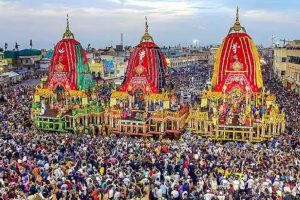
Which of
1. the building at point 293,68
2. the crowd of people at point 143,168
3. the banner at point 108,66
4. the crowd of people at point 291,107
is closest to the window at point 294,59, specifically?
the building at point 293,68

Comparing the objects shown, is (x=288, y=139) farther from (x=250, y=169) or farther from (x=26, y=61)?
(x=26, y=61)

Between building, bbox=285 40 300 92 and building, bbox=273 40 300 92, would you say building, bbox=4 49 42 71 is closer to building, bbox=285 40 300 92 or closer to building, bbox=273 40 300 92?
building, bbox=273 40 300 92

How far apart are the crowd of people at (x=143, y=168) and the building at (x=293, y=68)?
26181 mm

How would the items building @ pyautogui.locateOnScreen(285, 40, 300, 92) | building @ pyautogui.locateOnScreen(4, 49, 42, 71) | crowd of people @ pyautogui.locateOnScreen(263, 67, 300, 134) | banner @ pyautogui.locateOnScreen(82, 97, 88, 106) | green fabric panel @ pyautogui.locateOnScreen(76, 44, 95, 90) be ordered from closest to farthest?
crowd of people @ pyautogui.locateOnScreen(263, 67, 300, 134) → banner @ pyautogui.locateOnScreen(82, 97, 88, 106) → green fabric panel @ pyautogui.locateOnScreen(76, 44, 95, 90) → building @ pyautogui.locateOnScreen(285, 40, 300, 92) → building @ pyautogui.locateOnScreen(4, 49, 42, 71)

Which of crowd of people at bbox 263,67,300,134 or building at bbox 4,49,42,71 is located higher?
building at bbox 4,49,42,71

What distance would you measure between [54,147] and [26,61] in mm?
68549

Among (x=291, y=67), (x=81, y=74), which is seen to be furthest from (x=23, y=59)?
(x=81, y=74)

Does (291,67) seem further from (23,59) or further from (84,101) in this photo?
(23,59)

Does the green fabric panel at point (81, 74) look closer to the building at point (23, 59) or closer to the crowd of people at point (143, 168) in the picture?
the crowd of people at point (143, 168)

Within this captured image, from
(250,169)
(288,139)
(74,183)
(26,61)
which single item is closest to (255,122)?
(288,139)

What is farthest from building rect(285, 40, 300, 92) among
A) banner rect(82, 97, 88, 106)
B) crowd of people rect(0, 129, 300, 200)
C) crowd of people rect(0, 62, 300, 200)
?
banner rect(82, 97, 88, 106)

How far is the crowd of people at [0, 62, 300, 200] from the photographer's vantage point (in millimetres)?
17781

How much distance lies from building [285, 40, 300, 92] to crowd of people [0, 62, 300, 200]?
26.2 metres

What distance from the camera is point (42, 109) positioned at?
108 feet
